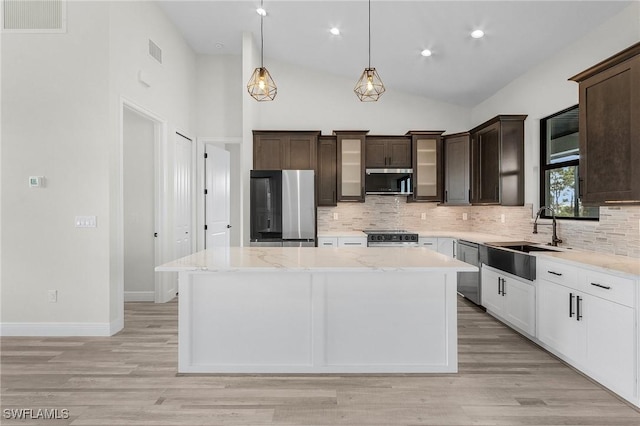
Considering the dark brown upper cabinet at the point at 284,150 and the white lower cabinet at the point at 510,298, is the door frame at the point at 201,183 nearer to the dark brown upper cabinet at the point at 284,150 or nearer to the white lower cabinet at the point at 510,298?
the dark brown upper cabinet at the point at 284,150

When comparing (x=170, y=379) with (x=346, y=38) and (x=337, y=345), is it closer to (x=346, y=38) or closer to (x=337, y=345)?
(x=337, y=345)

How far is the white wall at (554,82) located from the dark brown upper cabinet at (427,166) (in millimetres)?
954

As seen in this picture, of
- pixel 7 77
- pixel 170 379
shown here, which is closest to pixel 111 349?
pixel 170 379

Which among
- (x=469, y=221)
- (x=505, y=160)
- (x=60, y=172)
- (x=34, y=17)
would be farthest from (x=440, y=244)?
(x=34, y=17)

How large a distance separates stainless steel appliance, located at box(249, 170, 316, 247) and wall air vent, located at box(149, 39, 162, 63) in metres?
1.84

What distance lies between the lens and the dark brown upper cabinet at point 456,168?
5254mm

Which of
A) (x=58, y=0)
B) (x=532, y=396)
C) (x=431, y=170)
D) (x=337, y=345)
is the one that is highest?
(x=58, y=0)

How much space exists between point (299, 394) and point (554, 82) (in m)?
4.13

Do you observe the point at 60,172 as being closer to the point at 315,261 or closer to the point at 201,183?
the point at 201,183

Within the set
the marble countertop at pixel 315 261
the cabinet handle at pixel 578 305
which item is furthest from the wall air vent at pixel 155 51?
the cabinet handle at pixel 578 305

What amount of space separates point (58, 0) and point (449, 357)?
490cm

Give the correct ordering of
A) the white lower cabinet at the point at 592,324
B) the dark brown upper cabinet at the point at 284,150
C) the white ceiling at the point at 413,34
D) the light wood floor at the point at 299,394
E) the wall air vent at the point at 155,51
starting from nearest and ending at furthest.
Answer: the light wood floor at the point at 299,394 < the white lower cabinet at the point at 592,324 < the white ceiling at the point at 413,34 < the wall air vent at the point at 155,51 < the dark brown upper cabinet at the point at 284,150

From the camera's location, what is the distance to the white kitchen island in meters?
2.70

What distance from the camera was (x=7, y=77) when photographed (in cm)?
355
